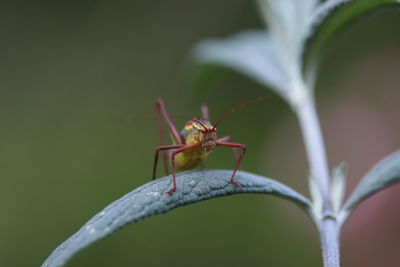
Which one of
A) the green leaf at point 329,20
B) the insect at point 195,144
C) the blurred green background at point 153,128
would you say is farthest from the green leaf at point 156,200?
the blurred green background at point 153,128

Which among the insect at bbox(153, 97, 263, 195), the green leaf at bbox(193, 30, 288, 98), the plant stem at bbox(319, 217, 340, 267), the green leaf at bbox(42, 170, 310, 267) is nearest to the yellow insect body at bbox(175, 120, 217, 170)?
the insect at bbox(153, 97, 263, 195)

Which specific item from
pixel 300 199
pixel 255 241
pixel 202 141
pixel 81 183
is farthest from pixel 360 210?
pixel 81 183

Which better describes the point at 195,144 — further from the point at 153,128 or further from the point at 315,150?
the point at 153,128

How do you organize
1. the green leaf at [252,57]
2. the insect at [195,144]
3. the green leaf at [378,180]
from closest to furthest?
the green leaf at [378,180] → the insect at [195,144] → the green leaf at [252,57]

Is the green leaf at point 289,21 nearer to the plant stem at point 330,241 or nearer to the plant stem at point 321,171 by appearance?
the plant stem at point 321,171

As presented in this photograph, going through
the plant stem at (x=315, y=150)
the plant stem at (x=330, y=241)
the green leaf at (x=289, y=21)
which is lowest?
the plant stem at (x=330, y=241)

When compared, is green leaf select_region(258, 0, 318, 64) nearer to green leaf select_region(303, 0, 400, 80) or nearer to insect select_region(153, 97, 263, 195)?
green leaf select_region(303, 0, 400, 80)
